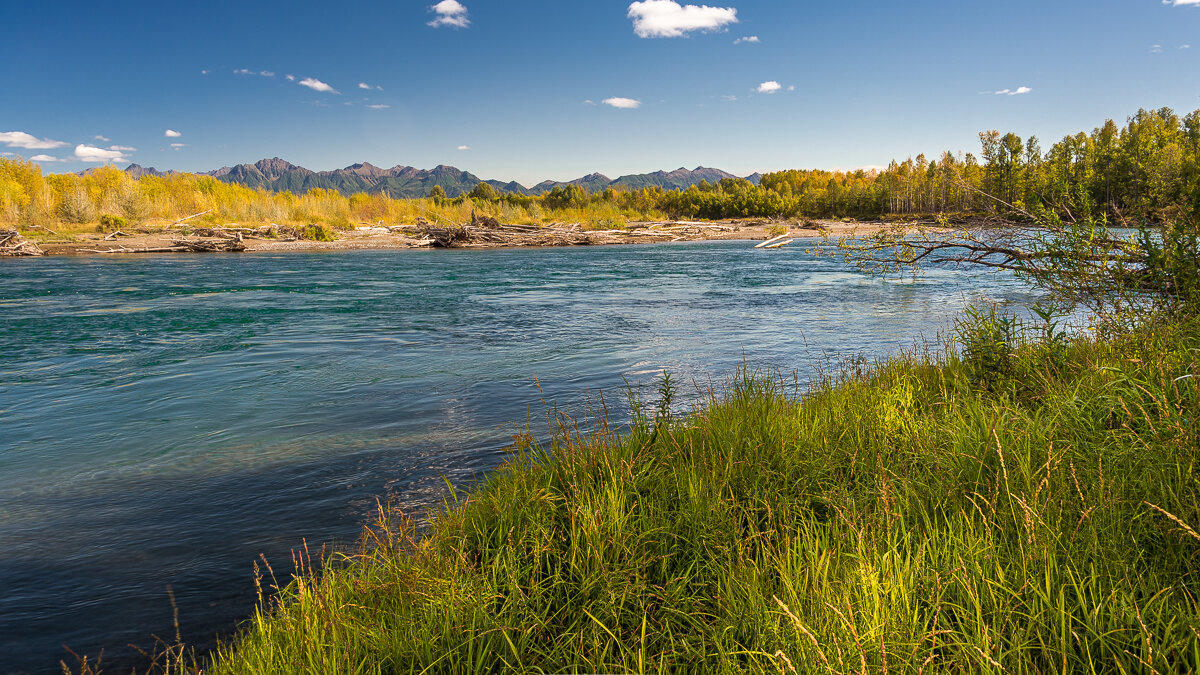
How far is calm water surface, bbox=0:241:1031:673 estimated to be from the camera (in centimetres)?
462

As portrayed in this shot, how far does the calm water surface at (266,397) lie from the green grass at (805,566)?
3.57 feet

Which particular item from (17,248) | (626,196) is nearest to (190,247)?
(17,248)

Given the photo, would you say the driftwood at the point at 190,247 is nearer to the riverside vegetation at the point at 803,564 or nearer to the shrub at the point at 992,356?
the riverside vegetation at the point at 803,564

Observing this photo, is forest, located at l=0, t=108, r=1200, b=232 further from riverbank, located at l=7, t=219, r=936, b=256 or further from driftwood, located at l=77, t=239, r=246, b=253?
driftwood, located at l=77, t=239, r=246, b=253

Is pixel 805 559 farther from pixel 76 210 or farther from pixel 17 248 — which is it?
pixel 76 210

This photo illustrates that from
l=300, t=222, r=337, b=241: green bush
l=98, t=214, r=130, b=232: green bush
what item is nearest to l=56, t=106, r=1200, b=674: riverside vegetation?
l=300, t=222, r=337, b=241: green bush

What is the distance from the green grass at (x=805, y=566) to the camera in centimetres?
238

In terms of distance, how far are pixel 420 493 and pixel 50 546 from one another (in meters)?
2.90

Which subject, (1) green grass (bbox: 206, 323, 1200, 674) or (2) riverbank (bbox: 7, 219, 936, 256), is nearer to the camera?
(1) green grass (bbox: 206, 323, 1200, 674)

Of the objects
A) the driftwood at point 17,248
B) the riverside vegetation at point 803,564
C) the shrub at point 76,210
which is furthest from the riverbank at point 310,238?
the riverside vegetation at point 803,564

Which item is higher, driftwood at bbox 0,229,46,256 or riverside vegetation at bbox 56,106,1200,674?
driftwood at bbox 0,229,46,256

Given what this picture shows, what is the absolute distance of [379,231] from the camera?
69875mm

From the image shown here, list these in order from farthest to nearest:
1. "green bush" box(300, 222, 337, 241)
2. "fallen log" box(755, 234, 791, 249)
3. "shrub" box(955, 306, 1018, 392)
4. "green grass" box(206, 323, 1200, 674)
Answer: "green bush" box(300, 222, 337, 241) → "fallen log" box(755, 234, 791, 249) → "shrub" box(955, 306, 1018, 392) → "green grass" box(206, 323, 1200, 674)

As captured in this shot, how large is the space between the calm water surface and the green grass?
1088mm
